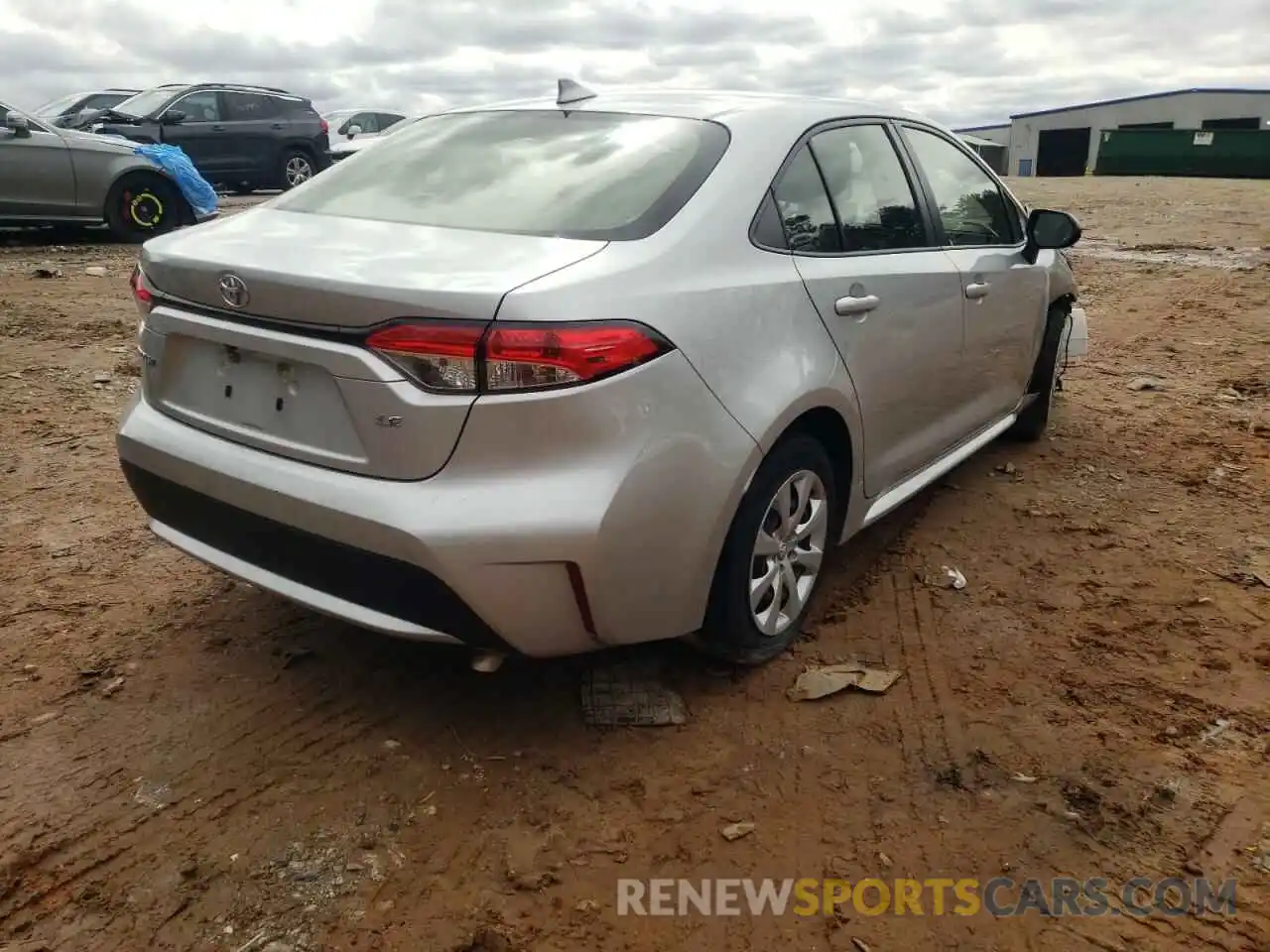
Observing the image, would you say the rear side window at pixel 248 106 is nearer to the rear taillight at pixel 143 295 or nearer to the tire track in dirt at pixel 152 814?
the rear taillight at pixel 143 295

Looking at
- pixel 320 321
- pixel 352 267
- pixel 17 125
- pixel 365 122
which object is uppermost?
pixel 365 122

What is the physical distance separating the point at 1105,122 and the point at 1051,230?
51.2 metres

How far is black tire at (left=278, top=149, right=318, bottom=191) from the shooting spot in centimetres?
1549

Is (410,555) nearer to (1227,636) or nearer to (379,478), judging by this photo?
(379,478)

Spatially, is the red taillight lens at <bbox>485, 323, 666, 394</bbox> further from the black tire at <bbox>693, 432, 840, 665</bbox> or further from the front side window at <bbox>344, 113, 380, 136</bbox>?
the front side window at <bbox>344, 113, 380, 136</bbox>

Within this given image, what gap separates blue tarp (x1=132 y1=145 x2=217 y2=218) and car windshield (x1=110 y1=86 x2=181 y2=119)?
3774 mm

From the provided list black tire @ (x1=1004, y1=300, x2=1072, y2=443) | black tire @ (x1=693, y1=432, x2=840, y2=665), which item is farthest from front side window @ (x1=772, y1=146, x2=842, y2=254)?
black tire @ (x1=1004, y1=300, x2=1072, y2=443)

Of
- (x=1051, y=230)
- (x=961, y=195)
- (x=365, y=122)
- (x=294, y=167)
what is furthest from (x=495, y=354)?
(x=365, y=122)

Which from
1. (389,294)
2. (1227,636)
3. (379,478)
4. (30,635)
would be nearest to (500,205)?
(389,294)

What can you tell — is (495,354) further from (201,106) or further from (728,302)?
(201,106)

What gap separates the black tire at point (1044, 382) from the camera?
16.4 feet

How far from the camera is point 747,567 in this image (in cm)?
282

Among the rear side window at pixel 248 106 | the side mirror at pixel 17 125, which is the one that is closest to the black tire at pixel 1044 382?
the side mirror at pixel 17 125

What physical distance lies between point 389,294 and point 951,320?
222 centimetres
